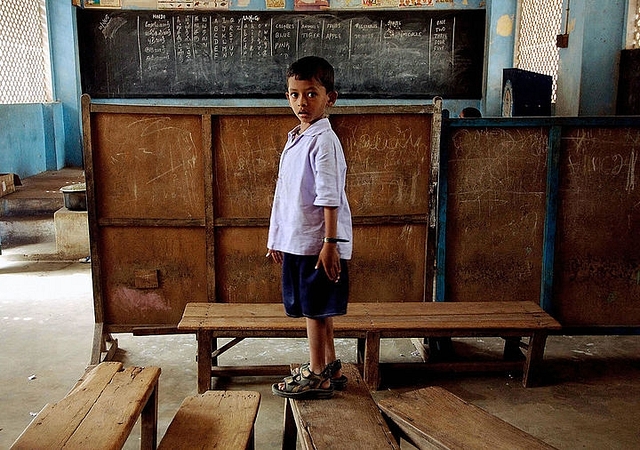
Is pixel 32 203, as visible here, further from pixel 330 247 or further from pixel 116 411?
pixel 330 247

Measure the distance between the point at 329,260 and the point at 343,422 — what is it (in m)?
0.55

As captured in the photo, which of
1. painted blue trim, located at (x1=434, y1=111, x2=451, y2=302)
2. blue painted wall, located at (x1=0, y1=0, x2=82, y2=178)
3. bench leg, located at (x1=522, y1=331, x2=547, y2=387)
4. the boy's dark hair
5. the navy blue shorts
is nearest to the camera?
the boy's dark hair

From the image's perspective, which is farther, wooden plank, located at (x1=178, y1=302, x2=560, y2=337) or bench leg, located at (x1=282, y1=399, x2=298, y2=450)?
wooden plank, located at (x1=178, y1=302, x2=560, y2=337)

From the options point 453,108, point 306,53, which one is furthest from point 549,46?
point 306,53

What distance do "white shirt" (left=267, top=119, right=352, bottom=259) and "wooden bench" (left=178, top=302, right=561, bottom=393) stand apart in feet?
3.25

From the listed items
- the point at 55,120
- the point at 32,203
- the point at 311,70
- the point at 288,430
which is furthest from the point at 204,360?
the point at 55,120

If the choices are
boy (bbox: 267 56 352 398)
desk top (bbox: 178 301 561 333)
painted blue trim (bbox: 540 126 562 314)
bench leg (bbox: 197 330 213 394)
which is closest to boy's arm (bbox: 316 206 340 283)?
boy (bbox: 267 56 352 398)

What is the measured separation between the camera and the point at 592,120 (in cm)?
360

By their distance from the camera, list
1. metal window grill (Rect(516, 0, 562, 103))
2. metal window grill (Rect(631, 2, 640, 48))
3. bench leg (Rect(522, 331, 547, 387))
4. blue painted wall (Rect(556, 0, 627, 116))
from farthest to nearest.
→ metal window grill (Rect(516, 0, 562, 103))
blue painted wall (Rect(556, 0, 627, 116))
metal window grill (Rect(631, 2, 640, 48))
bench leg (Rect(522, 331, 547, 387))

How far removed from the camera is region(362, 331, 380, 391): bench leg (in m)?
3.22

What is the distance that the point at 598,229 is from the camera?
12.3 ft

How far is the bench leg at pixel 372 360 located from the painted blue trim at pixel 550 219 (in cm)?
120

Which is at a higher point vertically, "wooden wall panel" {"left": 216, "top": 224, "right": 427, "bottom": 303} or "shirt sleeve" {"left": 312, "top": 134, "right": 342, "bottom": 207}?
"shirt sleeve" {"left": 312, "top": 134, "right": 342, "bottom": 207}

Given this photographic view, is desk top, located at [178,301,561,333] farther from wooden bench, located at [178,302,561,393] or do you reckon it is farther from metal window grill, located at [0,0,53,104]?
metal window grill, located at [0,0,53,104]
